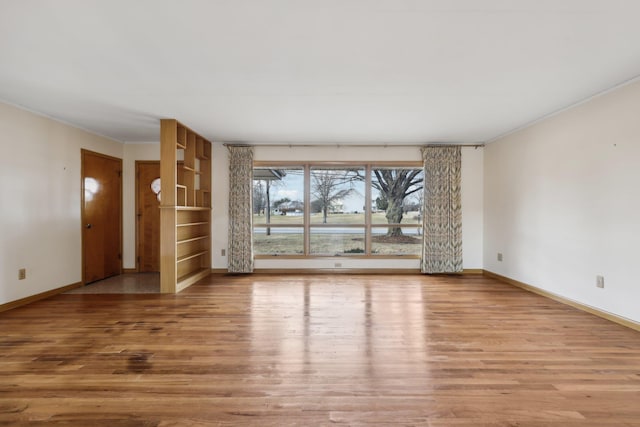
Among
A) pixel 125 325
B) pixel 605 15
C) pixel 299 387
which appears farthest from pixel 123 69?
pixel 605 15

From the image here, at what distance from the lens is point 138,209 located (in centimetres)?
585

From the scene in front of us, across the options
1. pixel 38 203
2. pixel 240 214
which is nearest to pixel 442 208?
pixel 240 214

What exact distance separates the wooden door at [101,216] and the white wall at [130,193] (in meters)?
0.08

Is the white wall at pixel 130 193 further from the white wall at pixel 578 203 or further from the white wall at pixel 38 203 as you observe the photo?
the white wall at pixel 578 203

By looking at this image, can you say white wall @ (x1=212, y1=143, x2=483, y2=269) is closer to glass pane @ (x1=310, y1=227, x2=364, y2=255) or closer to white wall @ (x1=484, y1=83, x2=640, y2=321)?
glass pane @ (x1=310, y1=227, x2=364, y2=255)

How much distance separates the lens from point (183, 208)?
460cm

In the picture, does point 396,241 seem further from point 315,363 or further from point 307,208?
point 315,363

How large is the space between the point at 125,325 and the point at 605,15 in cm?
491

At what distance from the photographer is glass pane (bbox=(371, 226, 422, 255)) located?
597 centimetres

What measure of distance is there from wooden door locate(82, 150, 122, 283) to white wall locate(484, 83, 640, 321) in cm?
717

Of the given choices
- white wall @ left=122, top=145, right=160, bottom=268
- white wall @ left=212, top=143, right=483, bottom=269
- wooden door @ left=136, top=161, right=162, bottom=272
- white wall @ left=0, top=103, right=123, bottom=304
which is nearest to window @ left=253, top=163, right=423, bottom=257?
white wall @ left=212, top=143, right=483, bottom=269

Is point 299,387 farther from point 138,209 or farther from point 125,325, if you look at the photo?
point 138,209

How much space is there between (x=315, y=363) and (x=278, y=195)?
4.05 meters

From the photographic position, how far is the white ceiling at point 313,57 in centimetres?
198
